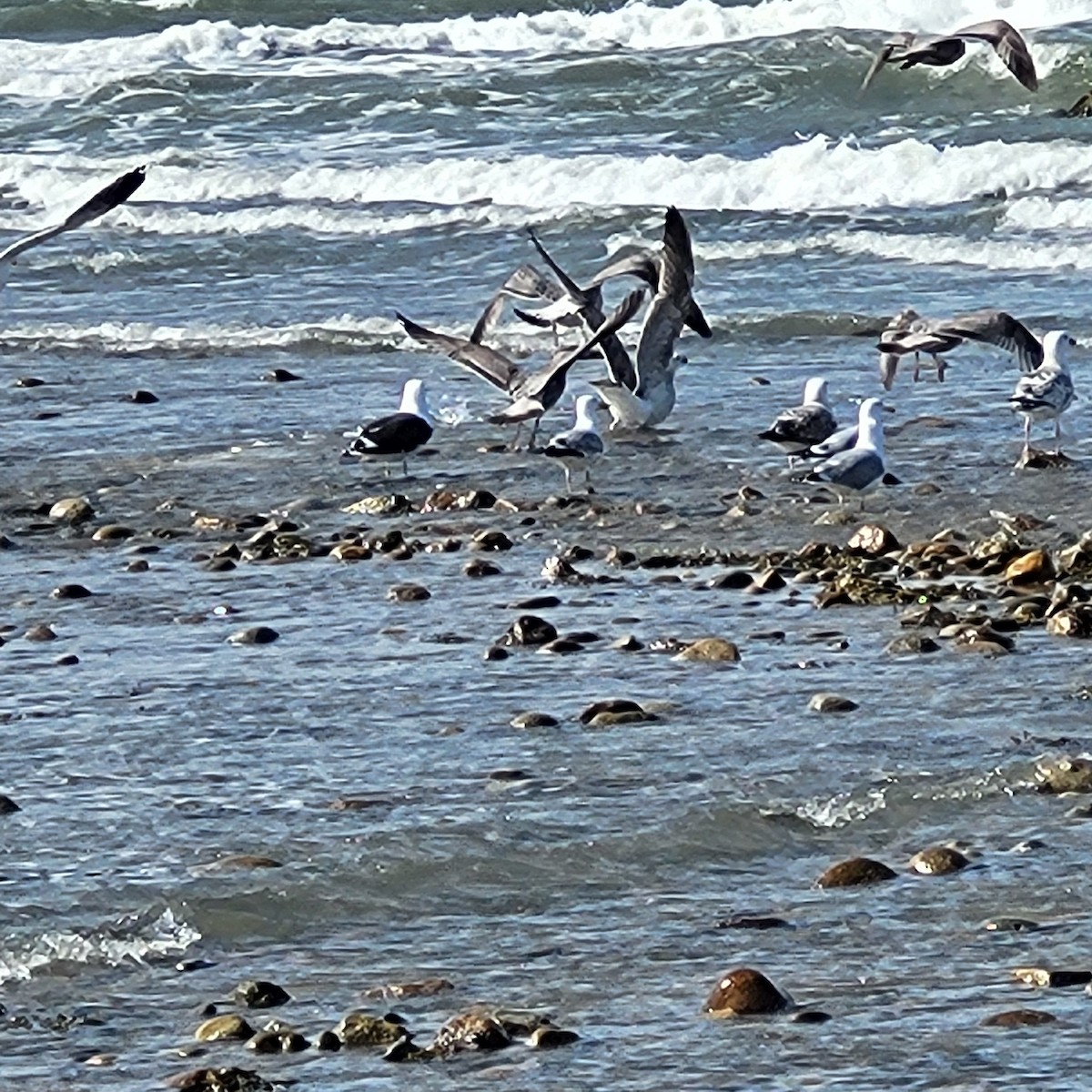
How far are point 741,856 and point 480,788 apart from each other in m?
0.63

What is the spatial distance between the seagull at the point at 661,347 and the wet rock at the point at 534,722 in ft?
12.4

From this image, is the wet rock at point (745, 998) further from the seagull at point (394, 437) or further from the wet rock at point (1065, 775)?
the seagull at point (394, 437)

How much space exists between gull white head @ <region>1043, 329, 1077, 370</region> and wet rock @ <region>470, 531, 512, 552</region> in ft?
7.17

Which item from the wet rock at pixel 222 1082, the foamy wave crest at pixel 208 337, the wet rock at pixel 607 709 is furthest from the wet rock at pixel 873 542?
the foamy wave crest at pixel 208 337

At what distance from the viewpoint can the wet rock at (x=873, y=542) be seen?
771 cm

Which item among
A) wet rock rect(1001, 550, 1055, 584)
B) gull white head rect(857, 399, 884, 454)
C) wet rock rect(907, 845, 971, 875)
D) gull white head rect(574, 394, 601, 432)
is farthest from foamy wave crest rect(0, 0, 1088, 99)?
wet rock rect(907, 845, 971, 875)

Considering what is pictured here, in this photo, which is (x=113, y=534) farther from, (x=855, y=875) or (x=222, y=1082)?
(x=222, y=1082)

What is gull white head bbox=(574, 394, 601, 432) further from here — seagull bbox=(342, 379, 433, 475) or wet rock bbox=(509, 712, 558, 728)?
wet rock bbox=(509, 712, 558, 728)

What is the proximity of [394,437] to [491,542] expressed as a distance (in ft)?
4.74

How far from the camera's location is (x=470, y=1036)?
413 centimetres

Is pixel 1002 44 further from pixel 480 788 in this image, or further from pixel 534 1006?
pixel 534 1006

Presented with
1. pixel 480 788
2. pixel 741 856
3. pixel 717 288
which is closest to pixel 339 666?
pixel 480 788

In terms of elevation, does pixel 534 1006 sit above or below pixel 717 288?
above

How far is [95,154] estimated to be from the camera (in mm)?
21734
